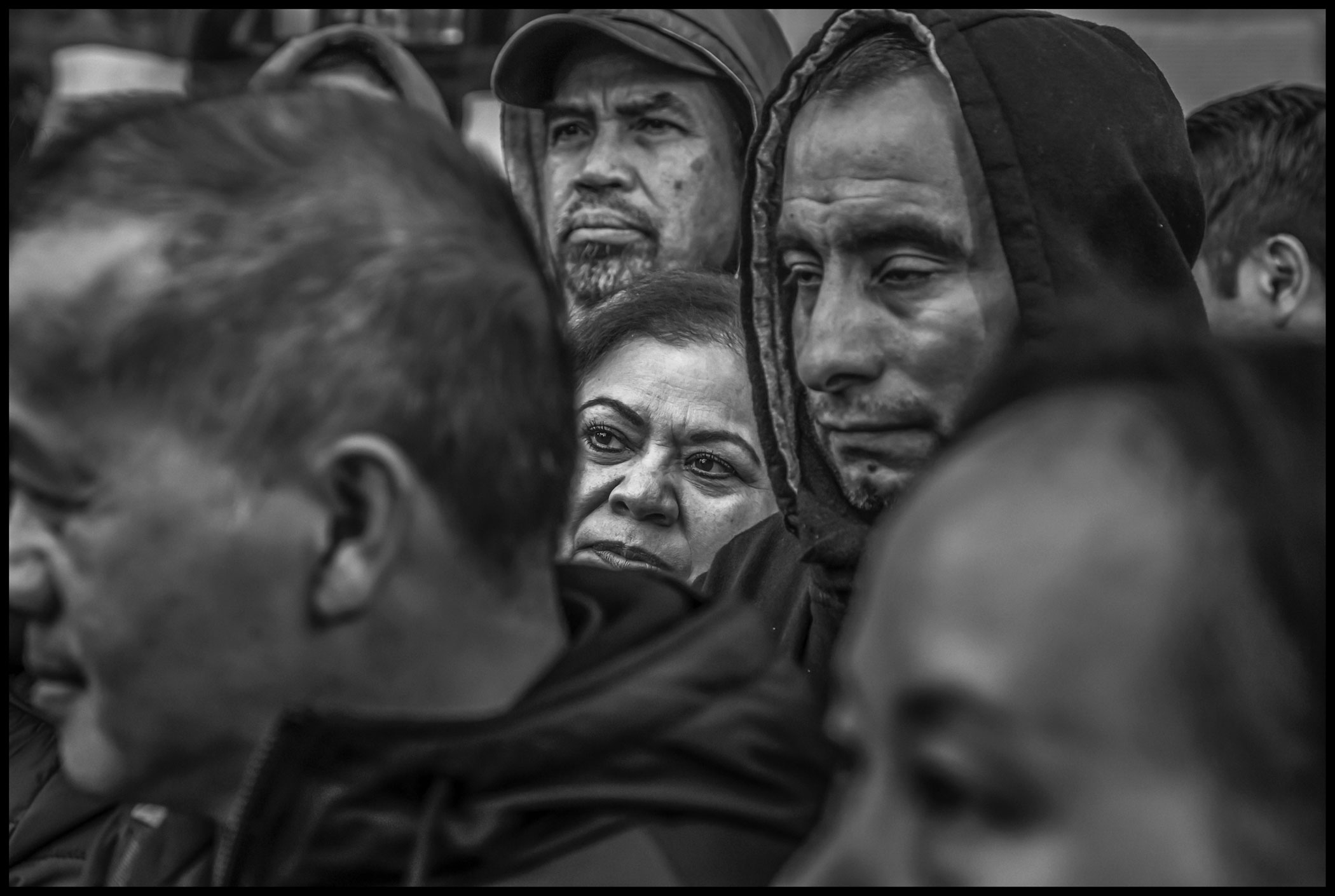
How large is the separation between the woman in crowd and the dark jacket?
1086 mm

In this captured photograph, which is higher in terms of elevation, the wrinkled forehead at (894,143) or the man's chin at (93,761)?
the wrinkled forehead at (894,143)

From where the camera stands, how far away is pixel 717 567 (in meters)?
2.84

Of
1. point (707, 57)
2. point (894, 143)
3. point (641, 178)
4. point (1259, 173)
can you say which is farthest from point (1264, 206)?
point (894, 143)

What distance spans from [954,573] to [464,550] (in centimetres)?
60

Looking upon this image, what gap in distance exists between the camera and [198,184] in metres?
1.57

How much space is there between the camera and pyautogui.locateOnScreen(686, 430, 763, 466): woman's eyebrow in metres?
3.03

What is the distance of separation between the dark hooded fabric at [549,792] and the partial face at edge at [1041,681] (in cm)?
39

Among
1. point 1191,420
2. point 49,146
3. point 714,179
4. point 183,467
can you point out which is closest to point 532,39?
point 714,179

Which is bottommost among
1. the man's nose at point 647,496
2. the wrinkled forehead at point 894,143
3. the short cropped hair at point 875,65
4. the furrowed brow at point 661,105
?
the man's nose at point 647,496

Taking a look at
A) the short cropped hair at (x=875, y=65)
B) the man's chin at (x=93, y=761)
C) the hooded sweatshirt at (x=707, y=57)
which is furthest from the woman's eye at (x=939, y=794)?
the hooded sweatshirt at (x=707, y=57)

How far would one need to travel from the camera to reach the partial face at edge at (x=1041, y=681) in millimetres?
1031

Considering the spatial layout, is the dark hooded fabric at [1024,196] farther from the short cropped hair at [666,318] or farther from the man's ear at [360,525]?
the man's ear at [360,525]

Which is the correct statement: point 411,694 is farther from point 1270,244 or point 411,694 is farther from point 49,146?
point 1270,244

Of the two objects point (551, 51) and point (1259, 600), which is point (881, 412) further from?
point (551, 51)
